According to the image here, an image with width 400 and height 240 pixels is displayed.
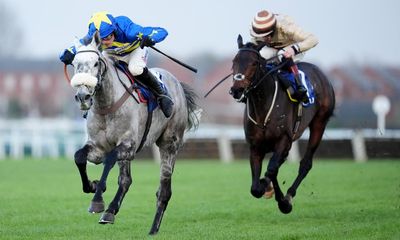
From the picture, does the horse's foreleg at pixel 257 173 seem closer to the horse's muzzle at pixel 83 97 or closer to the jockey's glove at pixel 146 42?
the jockey's glove at pixel 146 42

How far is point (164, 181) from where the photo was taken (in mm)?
10469

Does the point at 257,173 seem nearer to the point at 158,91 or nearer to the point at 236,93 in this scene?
the point at 236,93

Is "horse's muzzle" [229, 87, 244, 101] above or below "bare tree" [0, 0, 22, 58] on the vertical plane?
above

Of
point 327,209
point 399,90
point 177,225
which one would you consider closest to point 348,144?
point 327,209

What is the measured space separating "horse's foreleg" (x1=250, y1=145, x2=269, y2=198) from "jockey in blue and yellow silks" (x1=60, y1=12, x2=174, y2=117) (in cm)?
122

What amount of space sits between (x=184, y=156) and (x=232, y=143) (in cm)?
156

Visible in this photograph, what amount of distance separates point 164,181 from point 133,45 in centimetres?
159

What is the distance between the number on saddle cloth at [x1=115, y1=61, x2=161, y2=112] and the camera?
1017 centimetres

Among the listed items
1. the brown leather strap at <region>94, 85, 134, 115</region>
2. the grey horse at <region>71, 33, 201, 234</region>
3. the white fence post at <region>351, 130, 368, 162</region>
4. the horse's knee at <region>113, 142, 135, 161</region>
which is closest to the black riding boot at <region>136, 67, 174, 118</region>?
the grey horse at <region>71, 33, 201, 234</region>

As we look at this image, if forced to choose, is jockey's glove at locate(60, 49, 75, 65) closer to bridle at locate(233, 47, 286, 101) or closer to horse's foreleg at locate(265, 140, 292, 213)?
bridle at locate(233, 47, 286, 101)

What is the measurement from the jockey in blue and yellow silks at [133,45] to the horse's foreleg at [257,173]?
1215 mm

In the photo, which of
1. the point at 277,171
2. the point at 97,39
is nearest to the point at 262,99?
the point at 277,171

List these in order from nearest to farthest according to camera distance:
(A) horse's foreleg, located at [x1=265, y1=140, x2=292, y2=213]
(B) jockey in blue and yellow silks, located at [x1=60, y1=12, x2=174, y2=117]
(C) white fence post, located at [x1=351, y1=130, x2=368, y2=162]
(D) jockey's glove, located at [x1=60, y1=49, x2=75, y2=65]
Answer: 1. (D) jockey's glove, located at [x1=60, y1=49, x2=75, y2=65]
2. (B) jockey in blue and yellow silks, located at [x1=60, y1=12, x2=174, y2=117]
3. (A) horse's foreleg, located at [x1=265, y1=140, x2=292, y2=213]
4. (C) white fence post, located at [x1=351, y1=130, x2=368, y2=162]

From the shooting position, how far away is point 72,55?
9859mm
